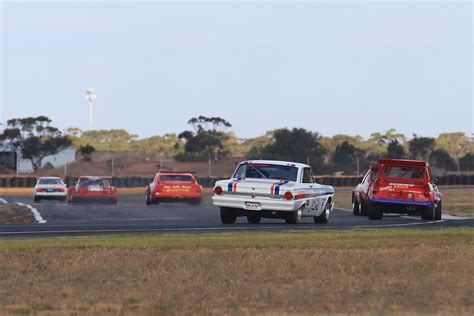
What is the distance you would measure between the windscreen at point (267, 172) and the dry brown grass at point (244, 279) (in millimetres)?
5959

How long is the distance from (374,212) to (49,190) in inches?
1035

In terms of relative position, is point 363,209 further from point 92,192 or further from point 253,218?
point 92,192

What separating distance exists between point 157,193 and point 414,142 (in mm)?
91942

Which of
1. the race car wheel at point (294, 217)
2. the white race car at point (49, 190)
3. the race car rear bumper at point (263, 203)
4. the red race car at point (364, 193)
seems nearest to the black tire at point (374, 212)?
the red race car at point (364, 193)

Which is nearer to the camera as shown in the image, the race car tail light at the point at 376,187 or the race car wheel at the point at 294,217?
the race car wheel at the point at 294,217

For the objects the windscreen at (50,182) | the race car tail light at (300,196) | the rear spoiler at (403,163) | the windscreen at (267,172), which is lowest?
the race car tail light at (300,196)

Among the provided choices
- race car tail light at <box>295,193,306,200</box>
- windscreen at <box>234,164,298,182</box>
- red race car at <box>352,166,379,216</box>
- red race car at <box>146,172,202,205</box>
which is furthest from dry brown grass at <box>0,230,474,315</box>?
red race car at <box>146,172,202,205</box>

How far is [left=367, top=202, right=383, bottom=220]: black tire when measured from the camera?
3206cm

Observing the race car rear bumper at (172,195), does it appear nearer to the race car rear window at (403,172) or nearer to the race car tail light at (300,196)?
the race car rear window at (403,172)

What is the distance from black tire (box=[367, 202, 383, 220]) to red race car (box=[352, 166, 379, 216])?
72 centimetres

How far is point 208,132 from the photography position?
466ft

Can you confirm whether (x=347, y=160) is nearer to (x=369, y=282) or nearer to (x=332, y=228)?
(x=332, y=228)

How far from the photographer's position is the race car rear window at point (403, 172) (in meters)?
31.9

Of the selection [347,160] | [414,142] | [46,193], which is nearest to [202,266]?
[46,193]
